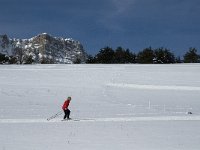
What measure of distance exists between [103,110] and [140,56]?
80438mm

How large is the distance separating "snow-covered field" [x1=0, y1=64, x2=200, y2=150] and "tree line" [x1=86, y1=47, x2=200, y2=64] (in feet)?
137

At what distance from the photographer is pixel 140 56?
10850cm

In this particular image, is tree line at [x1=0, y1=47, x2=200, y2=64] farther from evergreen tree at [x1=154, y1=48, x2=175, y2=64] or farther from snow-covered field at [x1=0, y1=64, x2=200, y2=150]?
snow-covered field at [x1=0, y1=64, x2=200, y2=150]

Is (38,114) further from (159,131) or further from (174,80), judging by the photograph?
(174,80)

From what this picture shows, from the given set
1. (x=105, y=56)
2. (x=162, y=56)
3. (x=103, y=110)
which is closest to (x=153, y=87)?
(x=103, y=110)

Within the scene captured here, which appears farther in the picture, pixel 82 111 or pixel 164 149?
pixel 82 111

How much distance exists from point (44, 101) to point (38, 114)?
10080 millimetres

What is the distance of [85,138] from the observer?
17328 mm

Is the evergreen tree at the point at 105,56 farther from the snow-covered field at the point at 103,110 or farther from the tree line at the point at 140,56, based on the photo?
the snow-covered field at the point at 103,110

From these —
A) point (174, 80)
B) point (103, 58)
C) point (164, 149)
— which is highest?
point (103, 58)

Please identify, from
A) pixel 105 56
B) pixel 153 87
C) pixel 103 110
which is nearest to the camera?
pixel 103 110

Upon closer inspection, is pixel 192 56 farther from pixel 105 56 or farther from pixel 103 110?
pixel 103 110

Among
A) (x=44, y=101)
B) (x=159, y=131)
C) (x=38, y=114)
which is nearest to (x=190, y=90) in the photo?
(x=44, y=101)

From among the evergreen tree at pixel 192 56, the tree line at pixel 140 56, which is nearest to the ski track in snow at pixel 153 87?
the tree line at pixel 140 56
